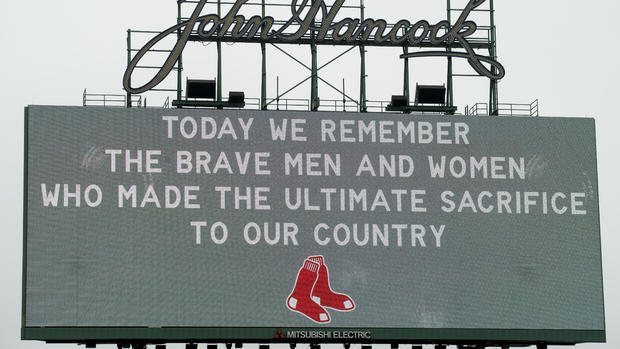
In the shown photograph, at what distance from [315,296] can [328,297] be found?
15.8 inches

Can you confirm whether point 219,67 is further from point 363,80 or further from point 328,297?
point 328,297

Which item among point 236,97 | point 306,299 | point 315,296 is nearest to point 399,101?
point 236,97

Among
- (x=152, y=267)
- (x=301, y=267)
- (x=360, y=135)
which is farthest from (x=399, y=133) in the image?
(x=152, y=267)

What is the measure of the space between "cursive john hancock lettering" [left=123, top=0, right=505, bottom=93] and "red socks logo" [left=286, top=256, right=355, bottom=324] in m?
7.99

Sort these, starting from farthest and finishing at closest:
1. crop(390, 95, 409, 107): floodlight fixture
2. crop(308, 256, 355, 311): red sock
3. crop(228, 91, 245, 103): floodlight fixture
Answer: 1. crop(390, 95, 409, 107): floodlight fixture
2. crop(228, 91, 245, 103): floodlight fixture
3. crop(308, 256, 355, 311): red sock

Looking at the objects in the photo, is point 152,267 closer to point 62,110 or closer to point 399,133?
point 62,110

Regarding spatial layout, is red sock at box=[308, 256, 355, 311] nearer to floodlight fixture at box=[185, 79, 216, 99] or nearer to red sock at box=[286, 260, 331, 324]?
red sock at box=[286, 260, 331, 324]

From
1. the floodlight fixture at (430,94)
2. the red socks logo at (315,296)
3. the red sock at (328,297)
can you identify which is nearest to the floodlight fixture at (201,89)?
the red socks logo at (315,296)

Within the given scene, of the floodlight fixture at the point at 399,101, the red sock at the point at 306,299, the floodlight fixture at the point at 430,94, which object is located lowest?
the red sock at the point at 306,299

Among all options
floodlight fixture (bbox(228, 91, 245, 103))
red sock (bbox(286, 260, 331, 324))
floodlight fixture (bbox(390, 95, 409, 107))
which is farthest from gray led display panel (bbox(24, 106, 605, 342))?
floodlight fixture (bbox(390, 95, 409, 107))

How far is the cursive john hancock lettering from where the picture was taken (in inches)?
1983

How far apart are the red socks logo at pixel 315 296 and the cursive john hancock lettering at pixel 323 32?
7.99 m

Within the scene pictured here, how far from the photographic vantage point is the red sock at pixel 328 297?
156 feet

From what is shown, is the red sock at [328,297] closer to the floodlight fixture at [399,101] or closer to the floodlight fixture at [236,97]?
the floodlight fixture at [236,97]
